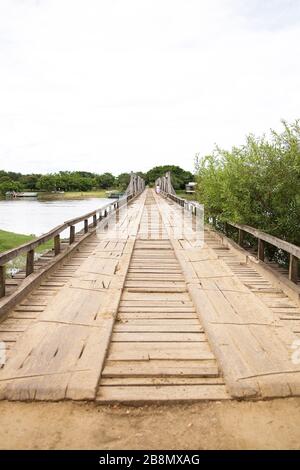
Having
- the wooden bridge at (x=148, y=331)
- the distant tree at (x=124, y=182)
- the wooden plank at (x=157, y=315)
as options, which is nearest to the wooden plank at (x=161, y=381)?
the wooden bridge at (x=148, y=331)

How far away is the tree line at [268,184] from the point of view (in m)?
6.22

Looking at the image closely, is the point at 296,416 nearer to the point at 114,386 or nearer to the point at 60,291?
the point at 114,386

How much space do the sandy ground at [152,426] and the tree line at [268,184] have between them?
4.21 m

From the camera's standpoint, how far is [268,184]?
6.42 metres

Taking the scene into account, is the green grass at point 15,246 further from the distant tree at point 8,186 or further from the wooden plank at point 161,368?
the distant tree at point 8,186

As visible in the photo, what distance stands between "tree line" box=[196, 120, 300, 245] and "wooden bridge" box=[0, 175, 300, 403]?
0.75 meters

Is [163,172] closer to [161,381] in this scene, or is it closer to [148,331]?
[148,331]

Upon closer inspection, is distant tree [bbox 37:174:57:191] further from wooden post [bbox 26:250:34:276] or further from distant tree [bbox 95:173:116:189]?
wooden post [bbox 26:250:34:276]

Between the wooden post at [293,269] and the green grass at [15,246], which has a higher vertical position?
the wooden post at [293,269]

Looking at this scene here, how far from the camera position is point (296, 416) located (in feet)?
7.74

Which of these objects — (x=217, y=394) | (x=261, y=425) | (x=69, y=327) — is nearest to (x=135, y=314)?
(x=69, y=327)


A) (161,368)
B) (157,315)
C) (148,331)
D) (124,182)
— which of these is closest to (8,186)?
(124,182)

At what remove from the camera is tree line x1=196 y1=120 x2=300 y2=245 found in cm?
622

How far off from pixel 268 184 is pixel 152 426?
494 cm
